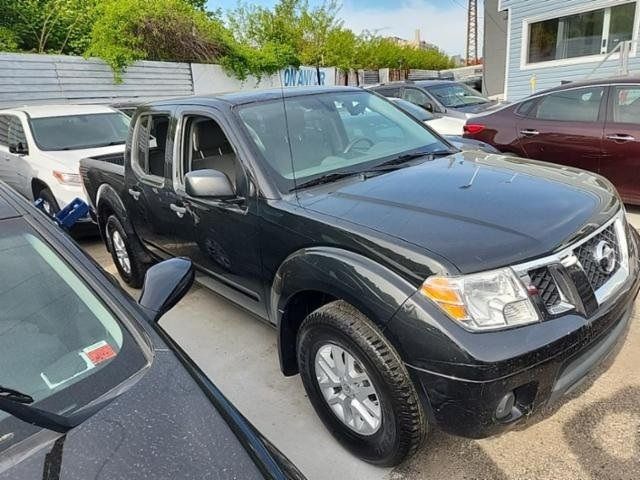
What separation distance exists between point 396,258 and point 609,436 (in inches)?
54.5

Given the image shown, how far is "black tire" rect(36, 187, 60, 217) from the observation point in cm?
602

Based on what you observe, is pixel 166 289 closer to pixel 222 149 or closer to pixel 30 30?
pixel 222 149

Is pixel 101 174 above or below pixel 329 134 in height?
below

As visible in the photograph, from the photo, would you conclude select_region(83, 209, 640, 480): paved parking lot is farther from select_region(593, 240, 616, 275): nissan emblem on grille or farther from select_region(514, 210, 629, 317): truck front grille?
select_region(593, 240, 616, 275): nissan emblem on grille

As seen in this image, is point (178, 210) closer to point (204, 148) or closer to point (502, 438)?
point (204, 148)

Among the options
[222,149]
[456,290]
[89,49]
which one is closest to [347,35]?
[89,49]

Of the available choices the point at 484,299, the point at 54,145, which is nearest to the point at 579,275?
the point at 484,299

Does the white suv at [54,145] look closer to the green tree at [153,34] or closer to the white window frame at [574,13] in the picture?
the green tree at [153,34]

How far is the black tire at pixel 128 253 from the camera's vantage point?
4301mm

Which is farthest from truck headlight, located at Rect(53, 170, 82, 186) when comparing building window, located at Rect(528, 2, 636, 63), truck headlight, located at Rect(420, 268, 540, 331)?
building window, located at Rect(528, 2, 636, 63)

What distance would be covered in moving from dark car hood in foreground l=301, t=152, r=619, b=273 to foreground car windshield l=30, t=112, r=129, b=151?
4.97 metres

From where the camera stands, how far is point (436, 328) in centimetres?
184

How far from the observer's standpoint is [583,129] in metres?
5.41

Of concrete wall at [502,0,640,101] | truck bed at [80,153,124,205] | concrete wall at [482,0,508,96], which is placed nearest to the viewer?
truck bed at [80,153,124,205]
